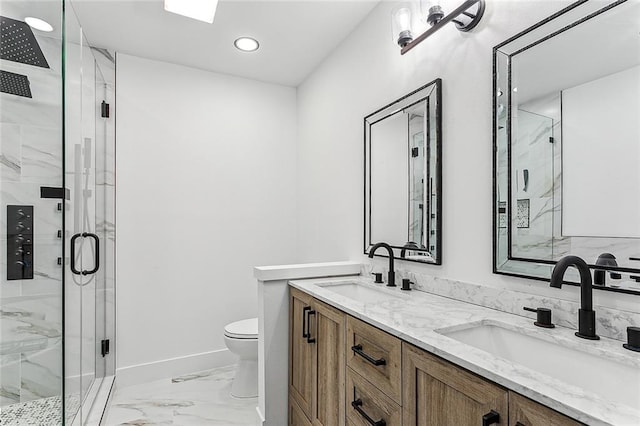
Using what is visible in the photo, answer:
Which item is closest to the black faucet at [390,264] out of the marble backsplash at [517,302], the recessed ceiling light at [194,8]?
the marble backsplash at [517,302]

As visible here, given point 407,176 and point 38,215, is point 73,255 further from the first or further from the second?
point 407,176

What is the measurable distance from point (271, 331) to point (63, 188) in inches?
51.6

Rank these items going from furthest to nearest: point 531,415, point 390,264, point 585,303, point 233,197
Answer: point 233,197, point 390,264, point 585,303, point 531,415

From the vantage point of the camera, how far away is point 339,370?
154 cm

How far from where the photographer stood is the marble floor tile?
7.18ft

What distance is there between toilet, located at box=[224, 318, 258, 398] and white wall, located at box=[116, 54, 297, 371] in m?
0.55

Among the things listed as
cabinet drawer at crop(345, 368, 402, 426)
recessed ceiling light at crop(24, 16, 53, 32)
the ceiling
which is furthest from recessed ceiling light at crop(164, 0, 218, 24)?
cabinet drawer at crop(345, 368, 402, 426)

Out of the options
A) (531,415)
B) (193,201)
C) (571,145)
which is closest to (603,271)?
(571,145)

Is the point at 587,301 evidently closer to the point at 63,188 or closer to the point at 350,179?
the point at 350,179

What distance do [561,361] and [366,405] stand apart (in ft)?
2.23

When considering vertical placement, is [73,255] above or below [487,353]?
above

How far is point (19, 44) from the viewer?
5.53ft

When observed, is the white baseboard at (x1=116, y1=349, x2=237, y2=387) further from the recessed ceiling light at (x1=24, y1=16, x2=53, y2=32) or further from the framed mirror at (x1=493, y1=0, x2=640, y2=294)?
the framed mirror at (x1=493, y1=0, x2=640, y2=294)

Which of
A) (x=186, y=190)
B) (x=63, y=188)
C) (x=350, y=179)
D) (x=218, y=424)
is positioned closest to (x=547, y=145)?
(x=350, y=179)
